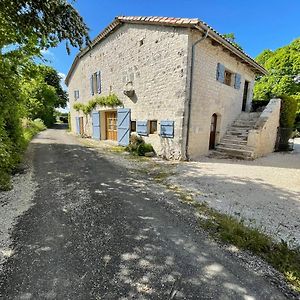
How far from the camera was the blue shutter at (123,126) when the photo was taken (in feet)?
35.8

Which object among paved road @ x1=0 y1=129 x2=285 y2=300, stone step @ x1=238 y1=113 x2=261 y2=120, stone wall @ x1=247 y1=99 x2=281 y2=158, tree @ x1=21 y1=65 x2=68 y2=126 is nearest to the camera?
paved road @ x1=0 y1=129 x2=285 y2=300

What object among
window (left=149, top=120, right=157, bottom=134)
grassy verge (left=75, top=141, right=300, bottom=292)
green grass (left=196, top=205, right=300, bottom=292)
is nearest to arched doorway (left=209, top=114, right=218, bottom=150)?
window (left=149, top=120, right=157, bottom=134)

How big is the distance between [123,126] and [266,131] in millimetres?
7386

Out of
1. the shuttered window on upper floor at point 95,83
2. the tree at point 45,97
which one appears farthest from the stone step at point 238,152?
the shuttered window on upper floor at point 95,83

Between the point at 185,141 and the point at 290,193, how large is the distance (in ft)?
13.8

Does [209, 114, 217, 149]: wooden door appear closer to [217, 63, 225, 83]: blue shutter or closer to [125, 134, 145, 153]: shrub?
[217, 63, 225, 83]: blue shutter

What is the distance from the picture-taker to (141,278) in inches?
90.7

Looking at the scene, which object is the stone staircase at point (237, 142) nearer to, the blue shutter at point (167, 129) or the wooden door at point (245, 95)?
the wooden door at point (245, 95)

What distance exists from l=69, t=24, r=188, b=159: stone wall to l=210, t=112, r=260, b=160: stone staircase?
272 centimetres

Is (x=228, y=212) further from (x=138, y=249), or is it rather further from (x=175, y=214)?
(x=138, y=249)

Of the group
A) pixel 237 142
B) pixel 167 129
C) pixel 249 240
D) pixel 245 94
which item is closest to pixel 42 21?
pixel 167 129

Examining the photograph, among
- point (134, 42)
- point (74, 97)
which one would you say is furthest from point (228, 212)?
point (74, 97)

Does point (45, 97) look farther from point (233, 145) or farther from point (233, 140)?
point (233, 145)

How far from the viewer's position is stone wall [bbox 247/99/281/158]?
30.0 ft
